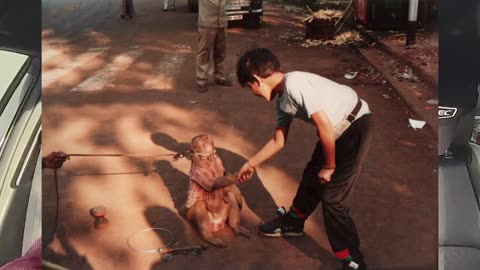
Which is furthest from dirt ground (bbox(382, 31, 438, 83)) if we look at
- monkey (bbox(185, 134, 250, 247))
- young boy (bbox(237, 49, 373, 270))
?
monkey (bbox(185, 134, 250, 247))

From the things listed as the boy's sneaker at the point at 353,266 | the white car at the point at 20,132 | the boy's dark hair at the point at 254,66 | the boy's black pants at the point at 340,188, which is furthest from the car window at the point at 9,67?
the boy's sneaker at the point at 353,266

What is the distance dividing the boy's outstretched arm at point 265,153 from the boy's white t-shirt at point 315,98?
72 millimetres

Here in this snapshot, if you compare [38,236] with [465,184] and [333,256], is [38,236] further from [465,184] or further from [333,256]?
[465,184]

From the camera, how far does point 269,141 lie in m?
1.43

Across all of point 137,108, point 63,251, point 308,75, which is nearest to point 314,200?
point 308,75

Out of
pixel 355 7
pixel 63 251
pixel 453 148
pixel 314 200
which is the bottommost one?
pixel 63 251

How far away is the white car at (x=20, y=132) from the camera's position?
4.80 feet

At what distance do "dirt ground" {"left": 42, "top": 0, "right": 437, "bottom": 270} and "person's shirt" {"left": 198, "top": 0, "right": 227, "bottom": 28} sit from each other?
3 cm

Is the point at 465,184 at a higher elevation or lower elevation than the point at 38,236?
higher

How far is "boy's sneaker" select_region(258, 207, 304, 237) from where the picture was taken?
142cm

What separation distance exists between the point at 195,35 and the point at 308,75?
1.13ft

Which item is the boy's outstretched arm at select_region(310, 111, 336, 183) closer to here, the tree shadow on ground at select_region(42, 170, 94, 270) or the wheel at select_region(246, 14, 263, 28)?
the wheel at select_region(246, 14, 263, 28)

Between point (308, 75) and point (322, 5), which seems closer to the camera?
point (308, 75)

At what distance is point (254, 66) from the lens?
1.35 meters
